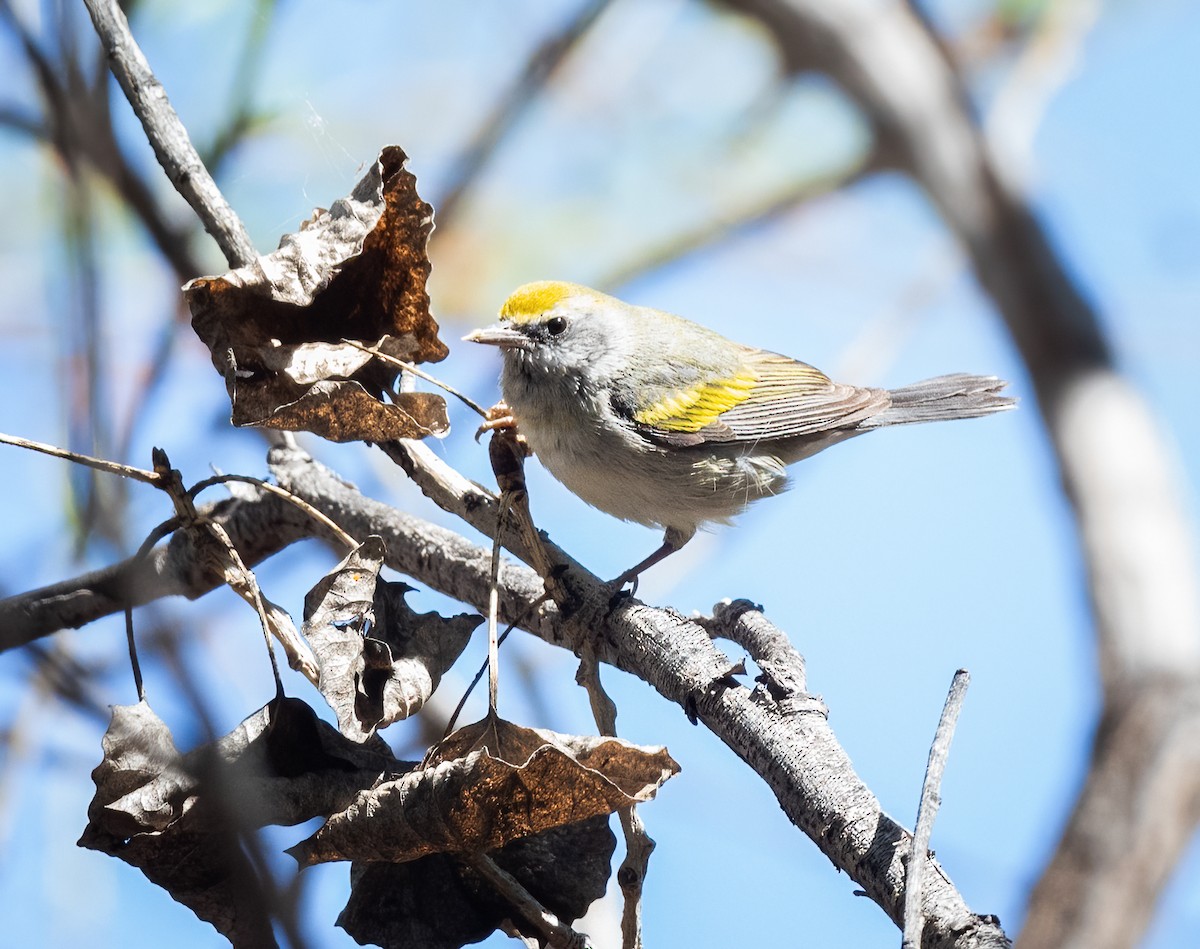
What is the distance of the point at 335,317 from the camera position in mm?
2393

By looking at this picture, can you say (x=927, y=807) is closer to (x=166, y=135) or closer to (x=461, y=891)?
(x=461, y=891)

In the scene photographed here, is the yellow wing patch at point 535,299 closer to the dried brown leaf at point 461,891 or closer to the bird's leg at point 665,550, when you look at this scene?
the bird's leg at point 665,550

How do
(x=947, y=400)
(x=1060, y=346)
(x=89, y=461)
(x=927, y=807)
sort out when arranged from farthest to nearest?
1. (x=1060, y=346)
2. (x=947, y=400)
3. (x=89, y=461)
4. (x=927, y=807)

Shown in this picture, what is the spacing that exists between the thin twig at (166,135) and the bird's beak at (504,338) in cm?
149

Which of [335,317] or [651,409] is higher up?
[651,409]

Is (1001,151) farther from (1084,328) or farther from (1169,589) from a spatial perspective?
(1169,589)

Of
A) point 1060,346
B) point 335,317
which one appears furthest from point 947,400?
point 335,317

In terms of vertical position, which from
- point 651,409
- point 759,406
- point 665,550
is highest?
point 759,406

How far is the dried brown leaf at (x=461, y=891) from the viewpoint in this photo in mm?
1797

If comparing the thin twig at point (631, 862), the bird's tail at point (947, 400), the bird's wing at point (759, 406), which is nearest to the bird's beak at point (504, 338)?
the bird's wing at point (759, 406)

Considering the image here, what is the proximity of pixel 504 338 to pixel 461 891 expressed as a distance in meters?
2.39

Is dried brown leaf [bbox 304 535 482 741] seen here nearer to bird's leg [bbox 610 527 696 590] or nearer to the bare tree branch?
bird's leg [bbox 610 527 696 590]

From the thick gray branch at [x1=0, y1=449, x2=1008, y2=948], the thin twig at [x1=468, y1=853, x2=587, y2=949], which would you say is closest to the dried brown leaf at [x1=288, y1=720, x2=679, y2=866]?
the thin twig at [x1=468, y1=853, x2=587, y2=949]

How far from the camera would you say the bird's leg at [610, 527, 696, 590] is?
3.72 metres
